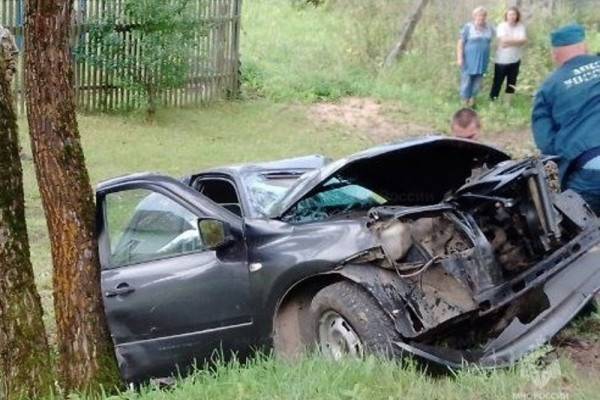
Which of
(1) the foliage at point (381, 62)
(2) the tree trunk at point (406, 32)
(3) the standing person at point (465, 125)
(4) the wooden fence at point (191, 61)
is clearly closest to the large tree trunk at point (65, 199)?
(3) the standing person at point (465, 125)

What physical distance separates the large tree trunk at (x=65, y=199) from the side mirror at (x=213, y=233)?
0.77 metres

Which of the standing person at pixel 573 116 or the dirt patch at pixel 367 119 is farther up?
the standing person at pixel 573 116

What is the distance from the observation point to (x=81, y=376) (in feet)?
19.9

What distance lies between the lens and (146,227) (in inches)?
255

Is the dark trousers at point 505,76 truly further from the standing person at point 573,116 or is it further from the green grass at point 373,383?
the green grass at point 373,383

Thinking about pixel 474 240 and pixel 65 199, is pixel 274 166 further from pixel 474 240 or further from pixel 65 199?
pixel 474 240

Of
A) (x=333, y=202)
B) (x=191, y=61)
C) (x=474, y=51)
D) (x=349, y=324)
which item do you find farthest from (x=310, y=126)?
(x=349, y=324)

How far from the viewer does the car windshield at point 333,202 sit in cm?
599

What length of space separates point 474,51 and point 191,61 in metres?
4.78

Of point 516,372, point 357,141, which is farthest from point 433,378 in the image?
point 357,141

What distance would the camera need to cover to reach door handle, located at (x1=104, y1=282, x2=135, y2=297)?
6.16 m

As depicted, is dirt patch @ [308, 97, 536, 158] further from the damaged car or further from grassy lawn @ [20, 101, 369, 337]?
the damaged car

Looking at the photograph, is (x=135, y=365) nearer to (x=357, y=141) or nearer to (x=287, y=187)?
(x=287, y=187)

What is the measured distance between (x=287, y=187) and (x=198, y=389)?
196cm
